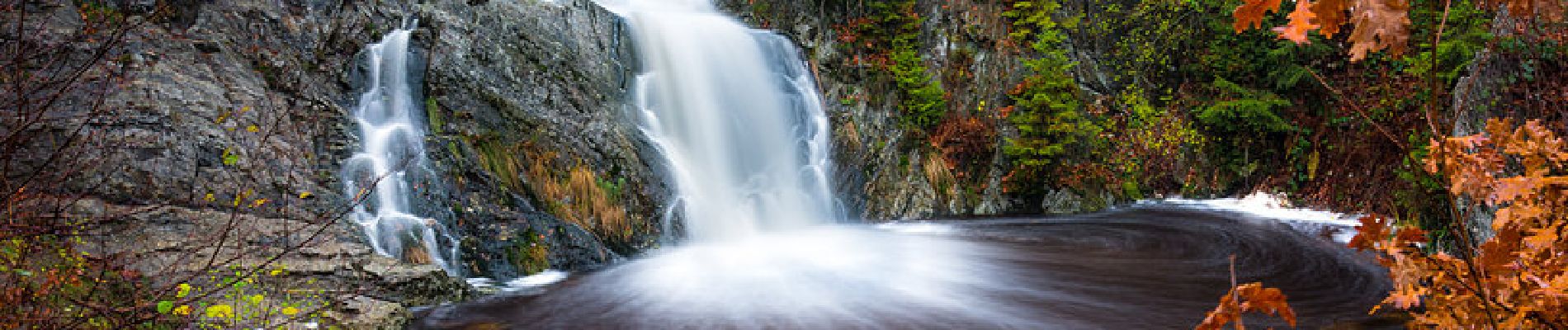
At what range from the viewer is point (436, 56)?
8258 millimetres

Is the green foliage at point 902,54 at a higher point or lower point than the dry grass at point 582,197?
higher

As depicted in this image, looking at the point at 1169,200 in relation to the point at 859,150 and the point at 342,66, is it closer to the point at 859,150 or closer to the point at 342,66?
the point at 859,150

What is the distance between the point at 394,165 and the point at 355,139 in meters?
0.46

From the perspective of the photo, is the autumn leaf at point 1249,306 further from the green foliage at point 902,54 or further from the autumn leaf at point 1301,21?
the green foliage at point 902,54

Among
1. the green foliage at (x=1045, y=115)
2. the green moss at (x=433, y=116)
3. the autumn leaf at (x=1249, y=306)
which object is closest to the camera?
the autumn leaf at (x=1249, y=306)

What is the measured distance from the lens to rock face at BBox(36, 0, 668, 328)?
5230mm

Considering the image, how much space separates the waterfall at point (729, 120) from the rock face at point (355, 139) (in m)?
0.61

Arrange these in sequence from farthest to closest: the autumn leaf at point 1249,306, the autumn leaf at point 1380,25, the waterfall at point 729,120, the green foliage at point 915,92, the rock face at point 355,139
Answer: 1. the green foliage at point 915,92
2. the waterfall at point 729,120
3. the rock face at point 355,139
4. the autumn leaf at point 1249,306
5. the autumn leaf at point 1380,25

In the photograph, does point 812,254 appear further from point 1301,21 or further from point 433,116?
point 1301,21

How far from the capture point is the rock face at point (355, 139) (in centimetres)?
523

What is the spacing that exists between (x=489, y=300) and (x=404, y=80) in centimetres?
327

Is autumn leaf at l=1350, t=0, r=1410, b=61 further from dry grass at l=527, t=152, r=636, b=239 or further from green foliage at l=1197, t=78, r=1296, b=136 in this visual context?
green foliage at l=1197, t=78, r=1296, b=136

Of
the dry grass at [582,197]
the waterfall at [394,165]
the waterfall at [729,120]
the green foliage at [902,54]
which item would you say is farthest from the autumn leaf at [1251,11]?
the green foliage at [902,54]

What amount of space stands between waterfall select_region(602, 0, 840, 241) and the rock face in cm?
61
